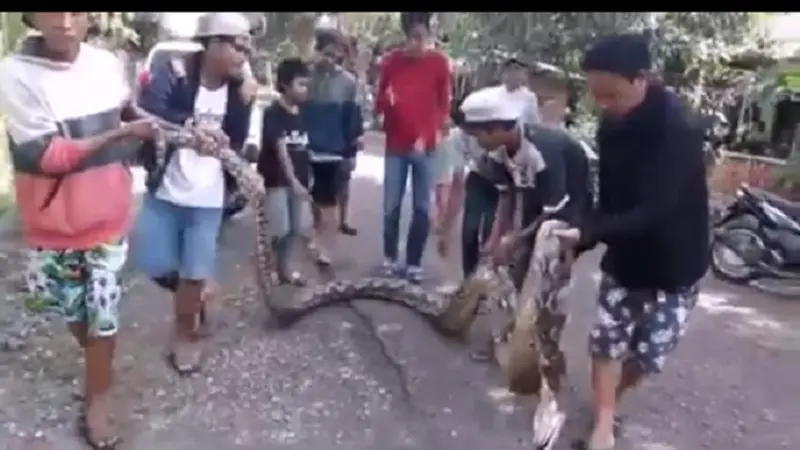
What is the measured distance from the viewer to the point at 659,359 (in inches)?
63.3

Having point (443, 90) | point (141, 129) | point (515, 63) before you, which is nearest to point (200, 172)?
point (141, 129)

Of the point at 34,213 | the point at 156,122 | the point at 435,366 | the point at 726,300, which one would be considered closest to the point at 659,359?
the point at 726,300

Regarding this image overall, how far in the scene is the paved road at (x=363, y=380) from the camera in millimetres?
1591

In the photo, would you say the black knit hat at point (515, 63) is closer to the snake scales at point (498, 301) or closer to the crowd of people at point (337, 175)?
the crowd of people at point (337, 175)

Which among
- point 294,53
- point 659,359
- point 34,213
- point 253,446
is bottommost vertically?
point 253,446

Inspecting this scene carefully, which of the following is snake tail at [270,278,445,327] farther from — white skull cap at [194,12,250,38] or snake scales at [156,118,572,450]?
white skull cap at [194,12,250,38]

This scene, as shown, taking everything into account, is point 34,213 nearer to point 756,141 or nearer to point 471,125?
point 471,125

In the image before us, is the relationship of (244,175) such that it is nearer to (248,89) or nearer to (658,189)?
(248,89)

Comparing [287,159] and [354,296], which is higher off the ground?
[287,159]

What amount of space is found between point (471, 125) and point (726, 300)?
0.50 metres

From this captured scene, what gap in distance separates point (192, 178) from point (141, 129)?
0.12 m

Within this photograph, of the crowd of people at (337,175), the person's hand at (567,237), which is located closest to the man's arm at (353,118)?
the crowd of people at (337,175)

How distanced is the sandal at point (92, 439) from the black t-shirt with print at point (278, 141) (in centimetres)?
43

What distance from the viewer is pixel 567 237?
60.7 inches
